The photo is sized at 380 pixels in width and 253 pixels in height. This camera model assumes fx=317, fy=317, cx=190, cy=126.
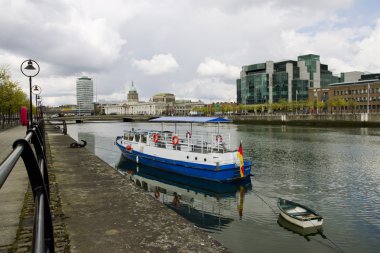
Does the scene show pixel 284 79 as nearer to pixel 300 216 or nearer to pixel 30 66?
pixel 300 216

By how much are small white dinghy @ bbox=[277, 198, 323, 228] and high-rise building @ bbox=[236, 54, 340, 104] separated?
554ft

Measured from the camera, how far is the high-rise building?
18062 cm

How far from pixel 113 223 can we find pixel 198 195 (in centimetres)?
1415

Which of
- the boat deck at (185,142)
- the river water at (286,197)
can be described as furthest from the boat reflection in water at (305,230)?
the boat deck at (185,142)

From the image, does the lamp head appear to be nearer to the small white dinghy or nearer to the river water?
the river water

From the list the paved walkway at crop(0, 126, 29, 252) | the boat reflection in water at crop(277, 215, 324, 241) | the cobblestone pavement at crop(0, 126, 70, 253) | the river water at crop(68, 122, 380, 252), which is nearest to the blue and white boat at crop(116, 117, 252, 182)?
the river water at crop(68, 122, 380, 252)

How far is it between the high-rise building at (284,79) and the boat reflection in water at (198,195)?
15930cm

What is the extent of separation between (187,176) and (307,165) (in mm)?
14250

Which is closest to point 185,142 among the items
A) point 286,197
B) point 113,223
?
point 286,197

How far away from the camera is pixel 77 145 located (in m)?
35.0

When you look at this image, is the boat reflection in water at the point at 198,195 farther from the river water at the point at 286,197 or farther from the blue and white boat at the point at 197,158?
the blue and white boat at the point at 197,158

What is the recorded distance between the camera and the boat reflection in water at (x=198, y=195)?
19.0m

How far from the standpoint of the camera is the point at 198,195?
24.2 metres

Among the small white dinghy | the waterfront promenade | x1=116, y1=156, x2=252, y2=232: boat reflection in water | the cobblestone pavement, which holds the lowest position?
x1=116, y1=156, x2=252, y2=232: boat reflection in water
